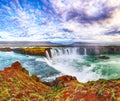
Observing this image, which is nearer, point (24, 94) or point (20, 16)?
point (24, 94)

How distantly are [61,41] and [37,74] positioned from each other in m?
1.14

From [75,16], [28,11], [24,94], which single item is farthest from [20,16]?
[24,94]

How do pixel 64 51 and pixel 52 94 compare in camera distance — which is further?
pixel 64 51

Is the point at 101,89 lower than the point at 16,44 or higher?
lower

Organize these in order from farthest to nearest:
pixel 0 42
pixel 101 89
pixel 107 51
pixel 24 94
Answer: pixel 107 51, pixel 0 42, pixel 24 94, pixel 101 89

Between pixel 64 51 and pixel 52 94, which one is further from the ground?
pixel 64 51

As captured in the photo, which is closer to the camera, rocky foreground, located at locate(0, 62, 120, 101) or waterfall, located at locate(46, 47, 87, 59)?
rocky foreground, located at locate(0, 62, 120, 101)

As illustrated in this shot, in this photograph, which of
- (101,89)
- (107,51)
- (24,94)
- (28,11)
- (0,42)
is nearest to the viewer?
(101,89)

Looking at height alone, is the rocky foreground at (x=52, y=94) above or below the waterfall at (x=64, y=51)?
below

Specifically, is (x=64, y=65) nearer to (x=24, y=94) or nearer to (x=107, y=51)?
(x=107, y=51)

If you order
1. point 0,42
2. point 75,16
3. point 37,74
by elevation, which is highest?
point 75,16

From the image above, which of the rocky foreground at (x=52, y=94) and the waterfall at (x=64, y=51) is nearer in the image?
the rocky foreground at (x=52, y=94)

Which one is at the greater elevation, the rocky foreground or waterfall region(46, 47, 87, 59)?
waterfall region(46, 47, 87, 59)

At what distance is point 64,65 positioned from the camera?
20.4 feet
